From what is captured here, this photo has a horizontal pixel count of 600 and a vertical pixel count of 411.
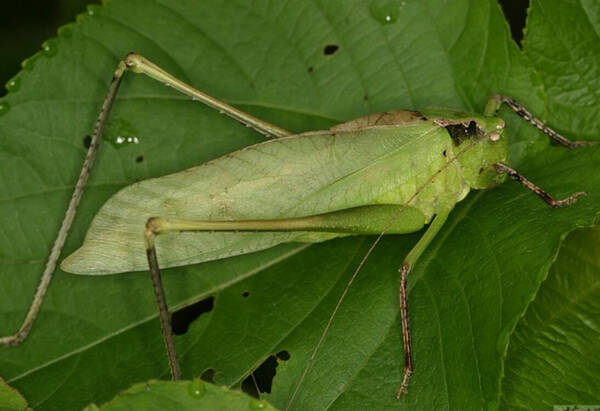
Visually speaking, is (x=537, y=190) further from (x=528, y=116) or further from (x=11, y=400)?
(x=11, y=400)

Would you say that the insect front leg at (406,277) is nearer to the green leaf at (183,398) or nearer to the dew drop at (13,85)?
the green leaf at (183,398)

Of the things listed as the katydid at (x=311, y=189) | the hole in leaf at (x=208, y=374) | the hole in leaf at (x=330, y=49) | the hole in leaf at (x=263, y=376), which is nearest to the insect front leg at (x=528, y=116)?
the katydid at (x=311, y=189)

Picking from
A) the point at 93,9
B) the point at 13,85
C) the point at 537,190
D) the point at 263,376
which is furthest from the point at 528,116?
the point at 13,85

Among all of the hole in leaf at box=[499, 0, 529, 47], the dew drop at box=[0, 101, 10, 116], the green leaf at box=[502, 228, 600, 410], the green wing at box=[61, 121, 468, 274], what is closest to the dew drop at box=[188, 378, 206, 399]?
the green wing at box=[61, 121, 468, 274]

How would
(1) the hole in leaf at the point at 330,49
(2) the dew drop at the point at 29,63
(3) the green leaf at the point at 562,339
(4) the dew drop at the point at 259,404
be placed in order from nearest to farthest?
(4) the dew drop at the point at 259,404, (3) the green leaf at the point at 562,339, (2) the dew drop at the point at 29,63, (1) the hole in leaf at the point at 330,49

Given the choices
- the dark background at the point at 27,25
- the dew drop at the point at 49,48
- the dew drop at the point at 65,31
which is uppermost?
the dark background at the point at 27,25
